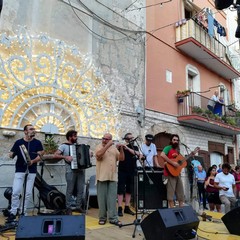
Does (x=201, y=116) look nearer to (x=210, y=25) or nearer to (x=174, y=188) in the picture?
(x=210, y=25)

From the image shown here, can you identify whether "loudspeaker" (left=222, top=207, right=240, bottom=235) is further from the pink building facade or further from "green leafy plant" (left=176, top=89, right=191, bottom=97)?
"green leafy plant" (left=176, top=89, right=191, bottom=97)

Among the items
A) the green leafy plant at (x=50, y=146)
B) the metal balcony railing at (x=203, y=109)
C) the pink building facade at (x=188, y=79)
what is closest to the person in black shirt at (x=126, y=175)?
the green leafy plant at (x=50, y=146)

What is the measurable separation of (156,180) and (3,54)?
14.4ft

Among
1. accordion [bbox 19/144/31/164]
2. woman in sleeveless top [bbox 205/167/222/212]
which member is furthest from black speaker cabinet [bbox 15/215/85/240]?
woman in sleeveless top [bbox 205/167/222/212]

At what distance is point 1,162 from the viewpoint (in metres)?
5.47

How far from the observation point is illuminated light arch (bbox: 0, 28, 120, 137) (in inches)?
231

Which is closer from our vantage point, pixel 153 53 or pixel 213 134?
pixel 153 53

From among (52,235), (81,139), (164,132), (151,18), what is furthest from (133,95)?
(52,235)

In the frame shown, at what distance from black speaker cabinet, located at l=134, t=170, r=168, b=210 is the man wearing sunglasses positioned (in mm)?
772

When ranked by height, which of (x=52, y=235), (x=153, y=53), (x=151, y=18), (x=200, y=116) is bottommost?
(x=52, y=235)

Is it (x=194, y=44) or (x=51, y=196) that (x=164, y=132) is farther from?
(x=51, y=196)

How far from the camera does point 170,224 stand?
308 centimetres

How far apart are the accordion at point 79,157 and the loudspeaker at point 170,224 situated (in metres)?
1.69

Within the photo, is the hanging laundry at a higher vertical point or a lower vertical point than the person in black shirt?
higher
